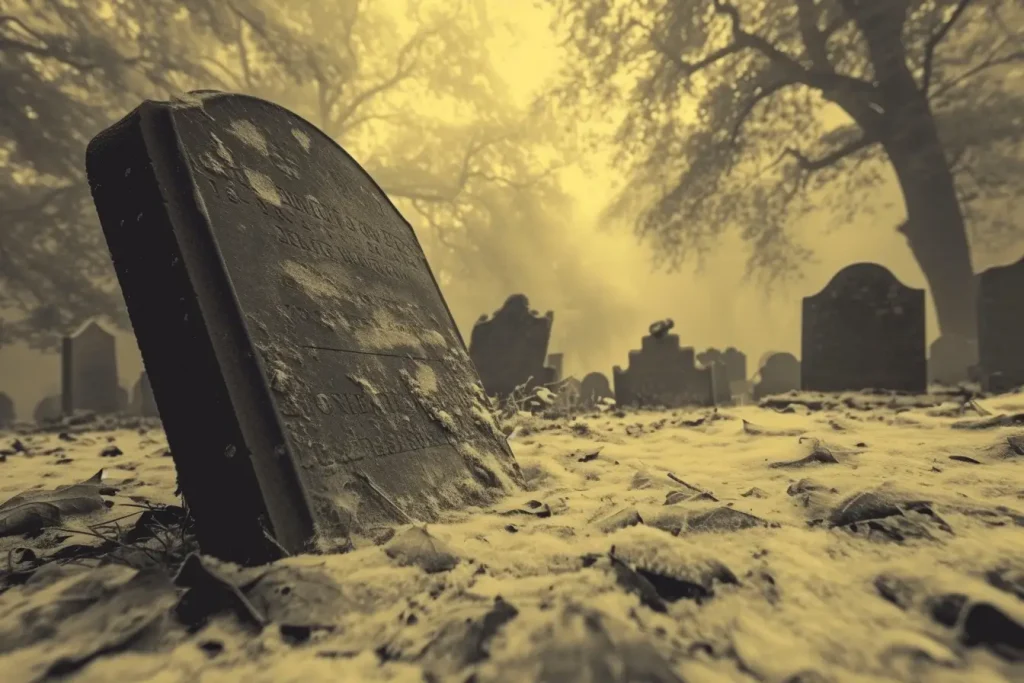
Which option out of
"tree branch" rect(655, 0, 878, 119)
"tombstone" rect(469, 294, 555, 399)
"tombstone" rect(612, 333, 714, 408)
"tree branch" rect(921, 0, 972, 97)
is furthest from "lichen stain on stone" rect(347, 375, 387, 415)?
"tree branch" rect(655, 0, 878, 119)

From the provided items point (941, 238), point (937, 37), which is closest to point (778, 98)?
point (937, 37)

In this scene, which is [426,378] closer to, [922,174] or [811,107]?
Result: [922,174]

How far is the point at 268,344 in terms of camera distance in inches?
57.7

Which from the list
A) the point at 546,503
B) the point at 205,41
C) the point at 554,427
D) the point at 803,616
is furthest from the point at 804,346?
the point at 205,41

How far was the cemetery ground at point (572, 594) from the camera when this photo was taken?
2.69ft

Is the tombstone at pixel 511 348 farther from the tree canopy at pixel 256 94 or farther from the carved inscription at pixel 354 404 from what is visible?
the tree canopy at pixel 256 94

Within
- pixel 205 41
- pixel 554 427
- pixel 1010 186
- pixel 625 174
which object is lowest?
pixel 554 427

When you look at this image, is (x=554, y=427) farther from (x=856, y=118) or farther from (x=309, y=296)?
(x=856, y=118)

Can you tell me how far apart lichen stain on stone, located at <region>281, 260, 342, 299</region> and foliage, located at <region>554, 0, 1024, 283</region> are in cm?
1652

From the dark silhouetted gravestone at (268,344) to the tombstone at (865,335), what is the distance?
23.8 feet

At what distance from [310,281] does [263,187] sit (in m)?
0.39

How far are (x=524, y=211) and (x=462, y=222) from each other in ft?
14.4

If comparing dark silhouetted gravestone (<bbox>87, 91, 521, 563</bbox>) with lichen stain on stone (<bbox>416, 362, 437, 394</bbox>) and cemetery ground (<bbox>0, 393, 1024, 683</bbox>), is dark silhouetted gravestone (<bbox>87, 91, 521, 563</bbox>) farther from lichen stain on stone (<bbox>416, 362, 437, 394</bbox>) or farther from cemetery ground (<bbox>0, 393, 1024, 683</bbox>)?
cemetery ground (<bbox>0, 393, 1024, 683</bbox>)

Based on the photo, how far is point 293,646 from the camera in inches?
35.5
